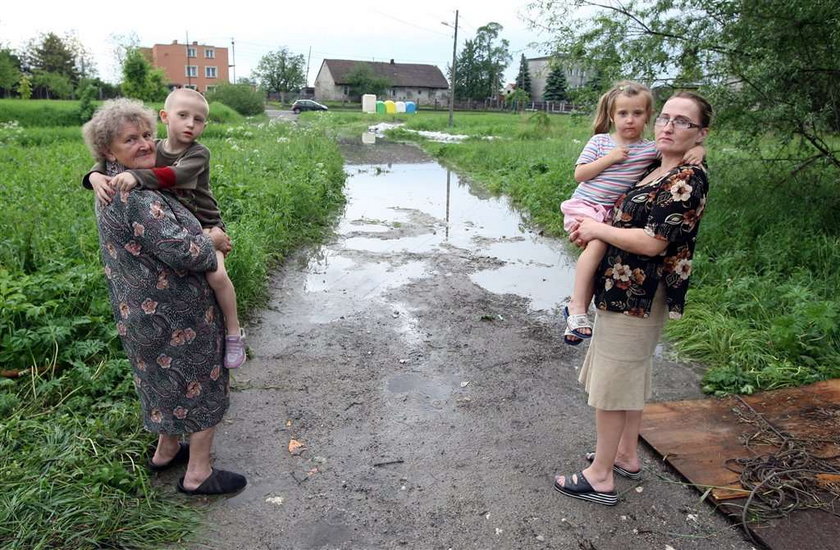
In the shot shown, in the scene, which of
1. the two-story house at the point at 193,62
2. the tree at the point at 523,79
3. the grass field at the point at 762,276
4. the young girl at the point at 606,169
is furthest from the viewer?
the two-story house at the point at 193,62

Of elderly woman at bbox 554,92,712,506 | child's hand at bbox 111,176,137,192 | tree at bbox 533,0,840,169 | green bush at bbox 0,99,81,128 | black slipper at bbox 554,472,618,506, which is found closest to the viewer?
child's hand at bbox 111,176,137,192

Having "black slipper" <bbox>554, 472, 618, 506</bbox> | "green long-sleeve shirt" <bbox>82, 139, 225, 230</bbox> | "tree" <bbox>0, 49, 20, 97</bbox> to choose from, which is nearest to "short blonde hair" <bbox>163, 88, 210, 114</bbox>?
"green long-sleeve shirt" <bbox>82, 139, 225, 230</bbox>

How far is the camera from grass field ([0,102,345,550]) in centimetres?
267

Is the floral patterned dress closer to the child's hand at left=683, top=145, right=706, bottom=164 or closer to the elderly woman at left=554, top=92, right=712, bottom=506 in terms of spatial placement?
the elderly woman at left=554, top=92, right=712, bottom=506

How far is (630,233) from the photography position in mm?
2633

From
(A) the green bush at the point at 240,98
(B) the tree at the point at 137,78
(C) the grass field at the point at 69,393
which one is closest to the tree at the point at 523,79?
(A) the green bush at the point at 240,98

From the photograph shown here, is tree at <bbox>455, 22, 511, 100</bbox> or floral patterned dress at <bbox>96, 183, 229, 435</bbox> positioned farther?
tree at <bbox>455, 22, 511, 100</bbox>

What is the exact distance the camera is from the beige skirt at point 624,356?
9.14ft

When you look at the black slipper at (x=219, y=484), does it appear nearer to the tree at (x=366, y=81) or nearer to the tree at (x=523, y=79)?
the tree at (x=523, y=79)

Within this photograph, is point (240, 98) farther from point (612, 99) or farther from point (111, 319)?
point (612, 99)

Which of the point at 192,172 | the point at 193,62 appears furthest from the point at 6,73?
the point at 192,172

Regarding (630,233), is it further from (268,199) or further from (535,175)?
(535,175)

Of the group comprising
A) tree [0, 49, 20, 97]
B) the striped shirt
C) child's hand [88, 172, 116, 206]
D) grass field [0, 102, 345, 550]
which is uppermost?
tree [0, 49, 20, 97]

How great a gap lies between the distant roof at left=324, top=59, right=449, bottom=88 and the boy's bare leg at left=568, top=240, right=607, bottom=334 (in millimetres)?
75757
